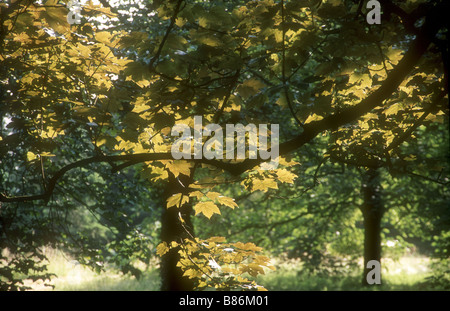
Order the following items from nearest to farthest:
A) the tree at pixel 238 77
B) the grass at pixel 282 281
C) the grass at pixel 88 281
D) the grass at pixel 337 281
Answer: the tree at pixel 238 77 < the grass at pixel 337 281 < the grass at pixel 282 281 < the grass at pixel 88 281

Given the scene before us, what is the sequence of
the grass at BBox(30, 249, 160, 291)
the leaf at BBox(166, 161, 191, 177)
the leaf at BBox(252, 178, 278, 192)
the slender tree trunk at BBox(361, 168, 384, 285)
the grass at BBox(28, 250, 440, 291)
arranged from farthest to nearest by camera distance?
the grass at BBox(30, 249, 160, 291) → the grass at BBox(28, 250, 440, 291) → the slender tree trunk at BBox(361, 168, 384, 285) → the leaf at BBox(252, 178, 278, 192) → the leaf at BBox(166, 161, 191, 177)

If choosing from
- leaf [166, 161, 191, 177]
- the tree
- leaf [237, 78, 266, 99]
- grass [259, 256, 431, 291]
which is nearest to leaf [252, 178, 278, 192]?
the tree

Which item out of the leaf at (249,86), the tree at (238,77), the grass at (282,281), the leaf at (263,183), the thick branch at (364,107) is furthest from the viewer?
the grass at (282,281)

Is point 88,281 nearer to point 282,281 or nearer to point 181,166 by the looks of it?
point 282,281

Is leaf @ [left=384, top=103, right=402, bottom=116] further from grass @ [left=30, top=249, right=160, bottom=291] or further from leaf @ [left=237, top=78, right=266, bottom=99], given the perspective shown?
grass @ [left=30, top=249, right=160, bottom=291]

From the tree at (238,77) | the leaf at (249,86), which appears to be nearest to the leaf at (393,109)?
the tree at (238,77)

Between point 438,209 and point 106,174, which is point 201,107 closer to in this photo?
point 106,174

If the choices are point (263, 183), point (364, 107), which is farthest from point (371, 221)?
point (364, 107)

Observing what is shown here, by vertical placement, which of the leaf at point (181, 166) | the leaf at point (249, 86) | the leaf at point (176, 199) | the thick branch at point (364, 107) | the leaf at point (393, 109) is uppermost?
the leaf at point (249, 86)

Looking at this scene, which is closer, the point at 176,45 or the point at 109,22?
the point at 176,45

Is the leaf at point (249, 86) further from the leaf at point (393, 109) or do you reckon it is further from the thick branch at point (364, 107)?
the leaf at point (393, 109)

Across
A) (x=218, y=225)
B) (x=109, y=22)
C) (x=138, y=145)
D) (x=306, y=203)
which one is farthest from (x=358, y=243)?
(x=138, y=145)

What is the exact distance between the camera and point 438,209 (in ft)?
31.7

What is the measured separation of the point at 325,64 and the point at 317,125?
49 centimetres
